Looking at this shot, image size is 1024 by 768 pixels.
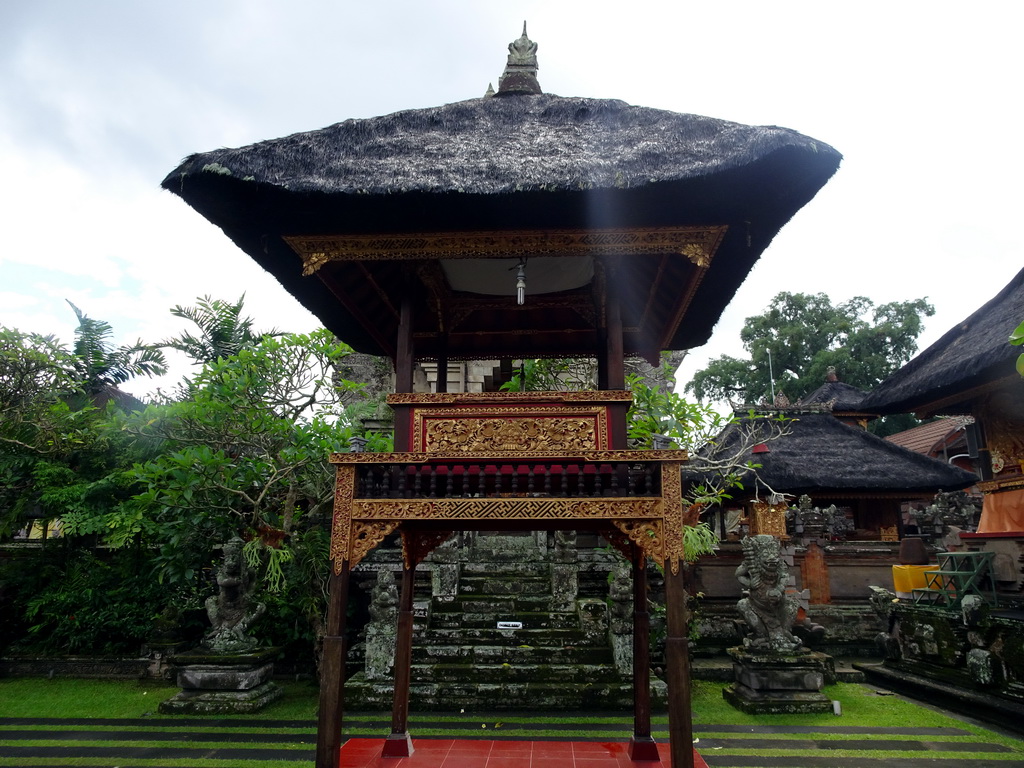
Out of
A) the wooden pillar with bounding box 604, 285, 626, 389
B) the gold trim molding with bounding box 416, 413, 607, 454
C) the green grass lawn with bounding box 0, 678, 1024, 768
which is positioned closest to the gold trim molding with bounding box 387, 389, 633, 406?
the gold trim molding with bounding box 416, 413, 607, 454

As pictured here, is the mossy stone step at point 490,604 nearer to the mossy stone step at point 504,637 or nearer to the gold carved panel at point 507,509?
the mossy stone step at point 504,637

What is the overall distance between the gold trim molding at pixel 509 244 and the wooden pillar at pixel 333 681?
2.60 m

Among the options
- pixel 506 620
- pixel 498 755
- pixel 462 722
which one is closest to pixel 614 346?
pixel 498 755

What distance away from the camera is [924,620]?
10320mm

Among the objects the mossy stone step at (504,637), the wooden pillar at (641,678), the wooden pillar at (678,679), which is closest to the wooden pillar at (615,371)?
the wooden pillar at (678,679)

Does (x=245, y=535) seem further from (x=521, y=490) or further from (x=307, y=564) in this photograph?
(x=521, y=490)

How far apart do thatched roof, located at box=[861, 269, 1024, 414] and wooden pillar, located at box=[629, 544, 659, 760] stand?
20.5ft

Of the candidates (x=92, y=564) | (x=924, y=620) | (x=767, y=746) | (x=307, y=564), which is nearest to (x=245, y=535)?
(x=307, y=564)

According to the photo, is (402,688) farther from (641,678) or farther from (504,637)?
(504,637)

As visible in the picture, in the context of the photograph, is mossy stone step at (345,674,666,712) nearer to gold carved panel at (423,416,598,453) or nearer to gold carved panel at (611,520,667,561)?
gold carved panel at (611,520,667,561)

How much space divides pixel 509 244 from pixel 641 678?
4.33 metres

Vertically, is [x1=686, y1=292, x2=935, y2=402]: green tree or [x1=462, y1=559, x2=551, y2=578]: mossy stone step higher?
[x1=686, y1=292, x2=935, y2=402]: green tree

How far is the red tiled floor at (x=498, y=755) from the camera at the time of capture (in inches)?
236

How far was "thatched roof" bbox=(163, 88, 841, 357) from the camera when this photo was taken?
513cm
